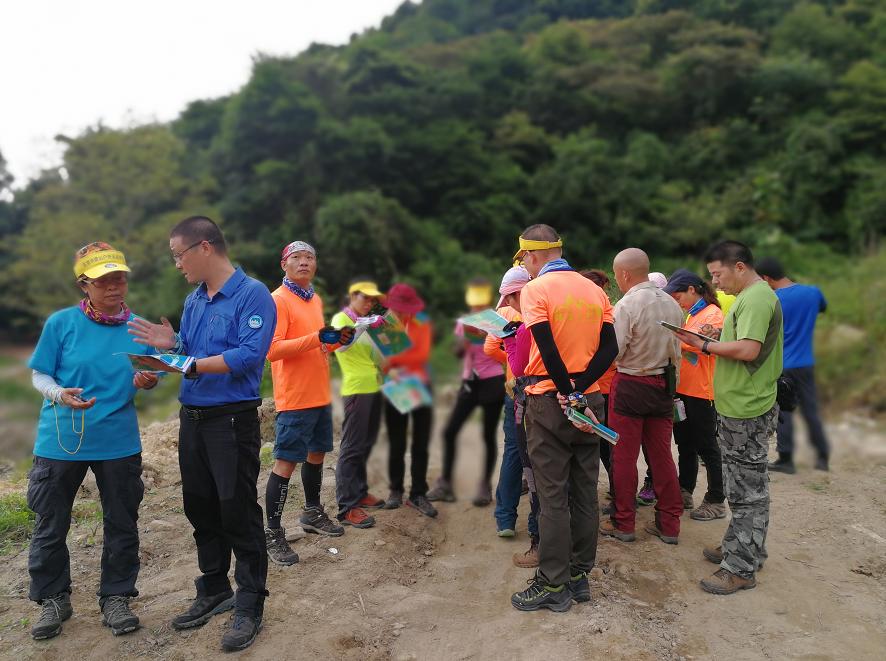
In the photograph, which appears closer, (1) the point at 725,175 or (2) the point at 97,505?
(2) the point at 97,505

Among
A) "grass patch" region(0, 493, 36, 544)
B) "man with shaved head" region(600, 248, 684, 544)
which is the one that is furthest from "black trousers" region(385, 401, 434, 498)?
"grass patch" region(0, 493, 36, 544)

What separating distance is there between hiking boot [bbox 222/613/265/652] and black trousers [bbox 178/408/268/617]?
31mm

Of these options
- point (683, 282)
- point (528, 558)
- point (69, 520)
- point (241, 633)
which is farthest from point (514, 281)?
point (69, 520)

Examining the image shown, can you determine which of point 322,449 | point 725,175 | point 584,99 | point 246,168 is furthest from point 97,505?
point 584,99

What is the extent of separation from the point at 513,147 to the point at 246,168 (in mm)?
11540

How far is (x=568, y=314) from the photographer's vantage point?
334 cm

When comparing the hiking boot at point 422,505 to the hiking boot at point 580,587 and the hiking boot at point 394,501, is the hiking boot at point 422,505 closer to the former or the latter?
the hiking boot at point 394,501

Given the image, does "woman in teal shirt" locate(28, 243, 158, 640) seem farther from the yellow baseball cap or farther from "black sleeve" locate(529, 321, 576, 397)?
"black sleeve" locate(529, 321, 576, 397)

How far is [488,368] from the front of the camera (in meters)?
4.94

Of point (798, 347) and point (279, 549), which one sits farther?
point (798, 347)

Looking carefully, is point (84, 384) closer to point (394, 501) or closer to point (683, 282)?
point (394, 501)

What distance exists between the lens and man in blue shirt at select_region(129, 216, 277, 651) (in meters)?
3.09

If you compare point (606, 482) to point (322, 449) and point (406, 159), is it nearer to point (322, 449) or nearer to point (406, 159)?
point (322, 449)

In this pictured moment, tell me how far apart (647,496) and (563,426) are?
7.42 feet
